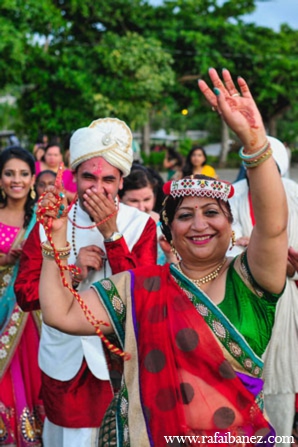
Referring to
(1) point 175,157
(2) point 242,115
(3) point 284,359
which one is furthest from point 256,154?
(1) point 175,157

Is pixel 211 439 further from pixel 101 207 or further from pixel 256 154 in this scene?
pixel 101 207

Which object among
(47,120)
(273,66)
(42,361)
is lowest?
(42,361)

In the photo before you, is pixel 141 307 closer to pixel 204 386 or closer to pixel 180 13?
pixel 204 386

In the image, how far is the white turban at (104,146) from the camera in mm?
3299

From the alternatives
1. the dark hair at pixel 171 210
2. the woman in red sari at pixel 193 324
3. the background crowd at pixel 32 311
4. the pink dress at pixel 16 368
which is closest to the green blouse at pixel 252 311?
the woman in red sari at pixel 193 324

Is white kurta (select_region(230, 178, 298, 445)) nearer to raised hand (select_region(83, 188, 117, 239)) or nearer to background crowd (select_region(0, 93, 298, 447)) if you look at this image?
background crowd (select_region(0, 93, 298, 447))

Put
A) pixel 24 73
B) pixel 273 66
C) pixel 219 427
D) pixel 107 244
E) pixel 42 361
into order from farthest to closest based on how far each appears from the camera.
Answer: pixel 273 66 < pixel 24 73 < pixel 42 361 < pixel 107 244 < pixel 219 427

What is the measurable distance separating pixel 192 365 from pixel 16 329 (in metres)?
2.59

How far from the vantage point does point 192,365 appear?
2.23 metres

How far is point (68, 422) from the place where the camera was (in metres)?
3.31

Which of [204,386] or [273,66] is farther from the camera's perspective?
[273,66]

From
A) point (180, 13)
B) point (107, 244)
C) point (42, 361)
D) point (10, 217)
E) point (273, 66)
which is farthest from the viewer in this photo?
point (273, 66)

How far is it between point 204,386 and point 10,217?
277 cm

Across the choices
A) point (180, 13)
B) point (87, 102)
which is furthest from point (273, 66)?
point (87, 102)
